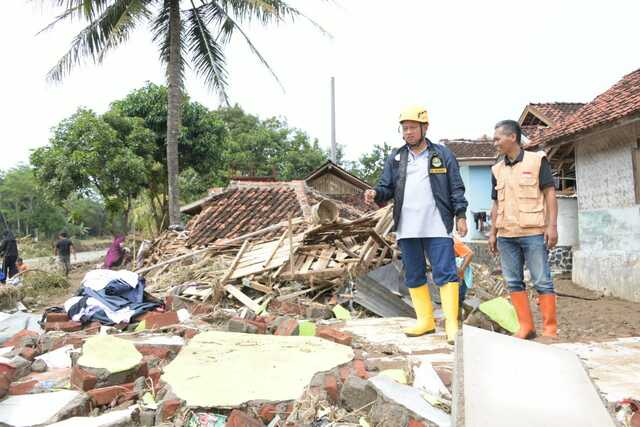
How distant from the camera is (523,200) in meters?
3.44

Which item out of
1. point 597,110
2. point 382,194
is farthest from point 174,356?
point 597,110

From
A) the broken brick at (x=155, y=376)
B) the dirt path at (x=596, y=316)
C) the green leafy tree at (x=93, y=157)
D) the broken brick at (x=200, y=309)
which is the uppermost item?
the green leafy tree at (x=93, y=157)

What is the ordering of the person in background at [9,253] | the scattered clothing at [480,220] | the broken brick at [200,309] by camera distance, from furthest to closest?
the scattered clothing at [480,220] < the person in background at [9,253] < the broken brick at [200,309]

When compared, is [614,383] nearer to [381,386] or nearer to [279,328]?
[381,386]

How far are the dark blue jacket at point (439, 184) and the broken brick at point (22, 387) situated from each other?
8.39ft

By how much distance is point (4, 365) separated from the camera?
9.32 ft

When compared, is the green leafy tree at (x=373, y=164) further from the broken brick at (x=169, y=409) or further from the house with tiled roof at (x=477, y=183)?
the broken brick at (x=169, y=409)

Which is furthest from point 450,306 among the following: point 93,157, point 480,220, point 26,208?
point 26,208

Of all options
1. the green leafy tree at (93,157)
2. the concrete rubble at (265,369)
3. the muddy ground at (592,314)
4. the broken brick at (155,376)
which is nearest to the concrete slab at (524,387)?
the concrete rubble at (265,369)

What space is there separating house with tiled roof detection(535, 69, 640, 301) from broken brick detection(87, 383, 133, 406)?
8.22 metres

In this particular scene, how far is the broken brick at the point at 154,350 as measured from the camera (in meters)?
3.20

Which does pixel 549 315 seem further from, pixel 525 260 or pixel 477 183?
pixel 477 183

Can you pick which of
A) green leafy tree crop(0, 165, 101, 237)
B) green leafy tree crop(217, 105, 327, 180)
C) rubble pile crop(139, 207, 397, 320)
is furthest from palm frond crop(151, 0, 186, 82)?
green leafy tree crop(0, 165, 101, 237)

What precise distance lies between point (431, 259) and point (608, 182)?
750cm
